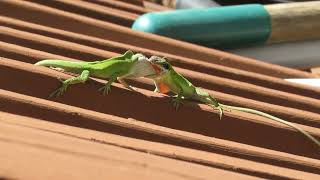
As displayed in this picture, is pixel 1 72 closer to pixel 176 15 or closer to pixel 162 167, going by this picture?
pixel 162 167

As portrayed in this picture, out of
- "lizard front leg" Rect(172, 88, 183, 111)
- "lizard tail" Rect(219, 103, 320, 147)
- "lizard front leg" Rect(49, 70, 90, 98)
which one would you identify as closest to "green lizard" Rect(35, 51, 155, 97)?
"lizard front leg" Rect(49, 70, 90, 98)

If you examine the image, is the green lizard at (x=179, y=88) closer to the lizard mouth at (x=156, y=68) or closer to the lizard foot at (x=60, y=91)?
the lizard mouth at (x=156, y=68)

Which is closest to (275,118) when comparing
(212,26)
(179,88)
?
(179,88)

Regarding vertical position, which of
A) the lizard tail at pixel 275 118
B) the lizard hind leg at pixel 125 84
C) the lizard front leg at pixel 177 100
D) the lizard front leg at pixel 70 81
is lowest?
the lizard tail at pixel 275 118

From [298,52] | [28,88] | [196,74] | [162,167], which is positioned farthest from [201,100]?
[298,52]

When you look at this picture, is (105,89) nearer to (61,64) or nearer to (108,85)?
(108,85)

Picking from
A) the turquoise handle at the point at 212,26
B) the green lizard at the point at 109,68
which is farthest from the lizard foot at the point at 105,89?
the turquoise handle at the point at 212,26

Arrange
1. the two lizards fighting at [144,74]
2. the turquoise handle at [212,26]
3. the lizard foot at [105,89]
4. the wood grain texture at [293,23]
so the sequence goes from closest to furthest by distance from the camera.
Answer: the lizard foot at [105,89] → the two lizards fighting at [144,74] → the turquoise handle at [212,26] → the wood grain texture at [293,23]

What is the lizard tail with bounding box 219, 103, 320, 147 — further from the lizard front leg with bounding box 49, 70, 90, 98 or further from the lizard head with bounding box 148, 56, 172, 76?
the lizard front leg with bounding box 49, 70, 90, 98
